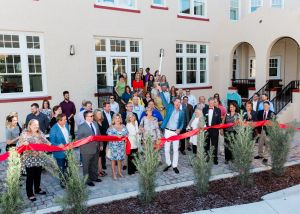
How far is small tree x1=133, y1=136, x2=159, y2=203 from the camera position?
5.34 metres

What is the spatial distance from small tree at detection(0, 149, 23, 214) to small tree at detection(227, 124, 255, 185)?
4.15 metres

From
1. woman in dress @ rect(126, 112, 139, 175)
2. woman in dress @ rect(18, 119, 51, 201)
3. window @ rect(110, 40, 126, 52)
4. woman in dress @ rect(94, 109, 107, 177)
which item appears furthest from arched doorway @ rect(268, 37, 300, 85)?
woman in dress @ rect(18, 119, 51, 201)

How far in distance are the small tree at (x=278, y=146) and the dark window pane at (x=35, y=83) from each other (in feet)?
28.2

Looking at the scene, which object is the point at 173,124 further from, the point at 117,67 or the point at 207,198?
the point at 117,67

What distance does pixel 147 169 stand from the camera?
5336mm

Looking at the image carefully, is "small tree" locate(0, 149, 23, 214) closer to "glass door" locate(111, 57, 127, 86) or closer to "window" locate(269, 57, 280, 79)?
"glass door" locate(111, 57, 127, 86)

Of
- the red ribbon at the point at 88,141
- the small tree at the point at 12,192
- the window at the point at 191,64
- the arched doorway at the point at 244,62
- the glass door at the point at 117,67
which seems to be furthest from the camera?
the arched doorway at the point at 244,62

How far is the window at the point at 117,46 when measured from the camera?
13.5 meters

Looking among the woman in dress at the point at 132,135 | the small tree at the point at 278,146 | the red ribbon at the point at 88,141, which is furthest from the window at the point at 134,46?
the small tree at the point at 278,146

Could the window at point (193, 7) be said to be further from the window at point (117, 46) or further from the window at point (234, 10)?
the window at point (117, 46)

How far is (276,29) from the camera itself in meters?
14.7

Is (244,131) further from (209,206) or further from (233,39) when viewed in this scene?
(233,39)

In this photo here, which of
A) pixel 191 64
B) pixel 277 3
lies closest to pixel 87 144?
pixel 191 64

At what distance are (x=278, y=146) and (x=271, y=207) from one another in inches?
73.3
